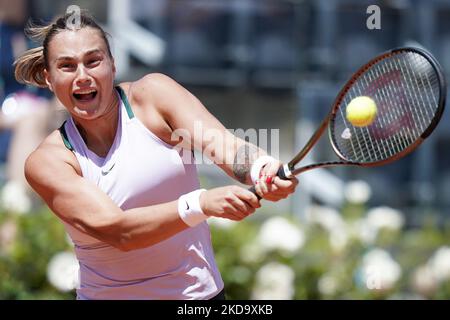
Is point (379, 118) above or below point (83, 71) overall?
below

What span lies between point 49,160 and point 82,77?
10.9 inches

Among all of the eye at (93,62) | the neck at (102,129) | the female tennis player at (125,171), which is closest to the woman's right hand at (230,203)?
the female tennis player at (125,171)

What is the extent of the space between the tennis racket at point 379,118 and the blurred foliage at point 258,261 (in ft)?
4.34

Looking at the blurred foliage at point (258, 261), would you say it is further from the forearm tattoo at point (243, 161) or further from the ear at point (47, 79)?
the forearm tattoo at point (243, 161)

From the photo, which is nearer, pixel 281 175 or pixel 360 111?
pixel 281 175

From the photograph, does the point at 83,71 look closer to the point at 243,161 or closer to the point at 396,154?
the point at 243,161

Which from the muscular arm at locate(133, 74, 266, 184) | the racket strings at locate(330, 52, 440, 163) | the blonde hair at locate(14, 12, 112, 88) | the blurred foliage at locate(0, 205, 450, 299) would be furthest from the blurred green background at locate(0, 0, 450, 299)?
the muscular arm at locate(133, 74, 266, 184)

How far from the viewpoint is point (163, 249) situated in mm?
3150

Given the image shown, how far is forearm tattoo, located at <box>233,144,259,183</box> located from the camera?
9.76ft

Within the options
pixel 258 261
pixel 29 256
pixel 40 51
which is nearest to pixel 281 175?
pixel 40 51

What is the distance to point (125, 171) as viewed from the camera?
3.07m

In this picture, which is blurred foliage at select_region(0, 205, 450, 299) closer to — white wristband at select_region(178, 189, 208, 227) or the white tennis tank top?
the white tennis tank top

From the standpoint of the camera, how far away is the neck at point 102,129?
10.2 ft
